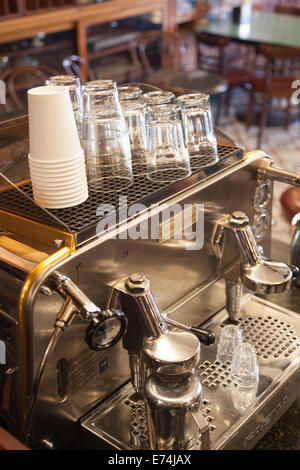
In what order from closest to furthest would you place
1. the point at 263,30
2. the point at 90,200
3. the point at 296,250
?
1. the point at 90,200
2. the point at 296,250
3. the point at 263,30

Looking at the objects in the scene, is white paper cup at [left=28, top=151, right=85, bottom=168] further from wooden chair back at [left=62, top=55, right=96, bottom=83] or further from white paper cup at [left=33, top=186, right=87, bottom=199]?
wooden chair back at [left=62, top=55, right=96, bottom=83]

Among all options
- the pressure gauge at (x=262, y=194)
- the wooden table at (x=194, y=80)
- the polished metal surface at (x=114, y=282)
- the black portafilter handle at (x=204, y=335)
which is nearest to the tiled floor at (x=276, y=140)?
the wooden table at (x=194, y=80)

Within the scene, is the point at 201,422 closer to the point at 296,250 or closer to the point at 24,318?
the point at 24,318

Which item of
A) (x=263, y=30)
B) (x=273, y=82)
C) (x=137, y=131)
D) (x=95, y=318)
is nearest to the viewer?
(x=95, y=318)

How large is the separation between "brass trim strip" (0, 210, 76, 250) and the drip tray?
361 mm

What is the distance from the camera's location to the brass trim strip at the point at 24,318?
94 centimetres

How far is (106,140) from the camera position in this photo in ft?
3.76

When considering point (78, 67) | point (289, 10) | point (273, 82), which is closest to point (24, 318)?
point (78, 67)

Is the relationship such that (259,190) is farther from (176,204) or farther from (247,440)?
(247,440)

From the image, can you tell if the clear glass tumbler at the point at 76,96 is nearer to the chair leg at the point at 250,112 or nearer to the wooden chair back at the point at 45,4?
the wooden chair back at the point at 45,4

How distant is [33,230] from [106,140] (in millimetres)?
239

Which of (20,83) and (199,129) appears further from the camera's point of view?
(20,83)

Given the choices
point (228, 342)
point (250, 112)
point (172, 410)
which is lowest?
point (250, 112)

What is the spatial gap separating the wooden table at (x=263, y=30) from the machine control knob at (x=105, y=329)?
13.8 ft
